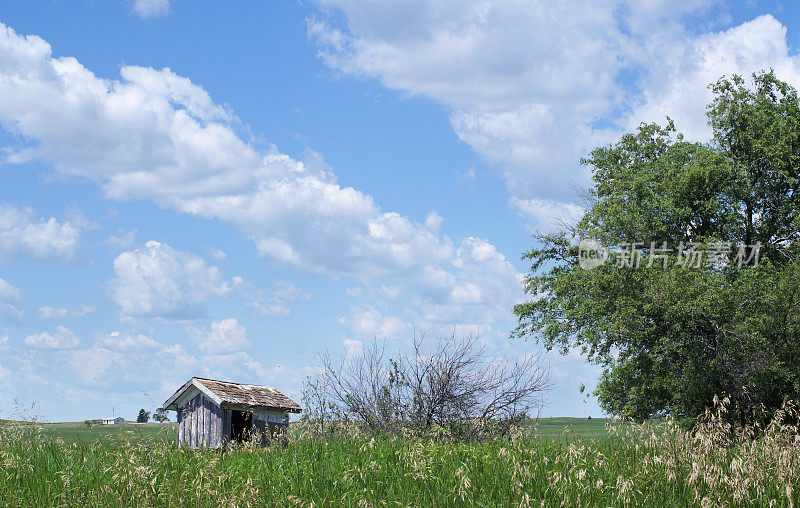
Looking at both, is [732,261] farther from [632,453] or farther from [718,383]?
[632,453]

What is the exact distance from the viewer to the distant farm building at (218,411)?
1762cm

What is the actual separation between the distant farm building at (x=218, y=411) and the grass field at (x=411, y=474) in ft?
30.2

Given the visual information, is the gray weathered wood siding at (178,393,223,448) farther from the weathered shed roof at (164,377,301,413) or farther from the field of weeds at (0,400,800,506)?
the field of weeds at (0,400,800,506)

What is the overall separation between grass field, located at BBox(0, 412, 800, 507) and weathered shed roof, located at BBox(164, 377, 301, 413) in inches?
358

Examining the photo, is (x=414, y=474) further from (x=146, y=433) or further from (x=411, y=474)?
(x=146, y=433)

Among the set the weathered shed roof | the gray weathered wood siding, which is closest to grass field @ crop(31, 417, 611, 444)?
the gray weathered wood siding

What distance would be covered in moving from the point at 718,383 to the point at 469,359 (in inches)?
501

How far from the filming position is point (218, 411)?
1777 cm

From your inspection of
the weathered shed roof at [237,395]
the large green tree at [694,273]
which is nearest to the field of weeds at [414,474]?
the weathered shed roof at [237,395]

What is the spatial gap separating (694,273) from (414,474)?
18.4 meters

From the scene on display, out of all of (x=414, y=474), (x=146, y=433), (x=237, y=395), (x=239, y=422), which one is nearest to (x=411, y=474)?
(x=414, y=474)

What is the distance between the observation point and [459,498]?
5.89m

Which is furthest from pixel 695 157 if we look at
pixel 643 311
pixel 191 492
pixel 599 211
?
pixel 191 492

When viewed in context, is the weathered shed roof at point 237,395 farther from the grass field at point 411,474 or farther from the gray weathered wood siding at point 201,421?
the grass field at point 411,474
